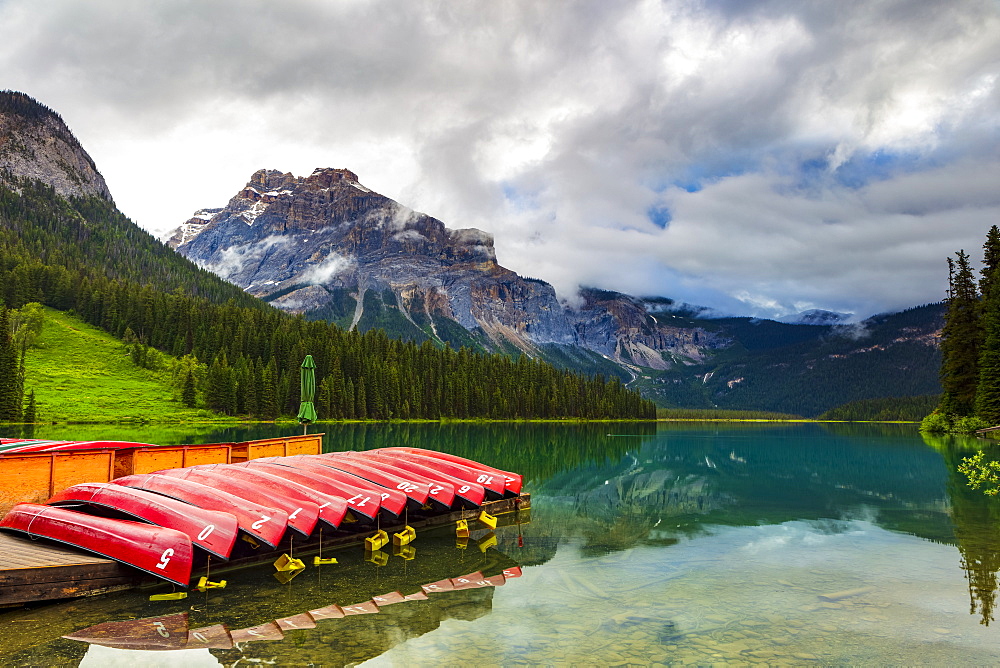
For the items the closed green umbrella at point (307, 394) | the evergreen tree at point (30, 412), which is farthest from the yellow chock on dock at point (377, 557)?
the evergreen tree at point (30, 412)

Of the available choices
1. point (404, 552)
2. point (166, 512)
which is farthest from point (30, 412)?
point (404, 552)

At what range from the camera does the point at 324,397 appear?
126 metres

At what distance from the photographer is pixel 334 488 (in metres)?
21.1

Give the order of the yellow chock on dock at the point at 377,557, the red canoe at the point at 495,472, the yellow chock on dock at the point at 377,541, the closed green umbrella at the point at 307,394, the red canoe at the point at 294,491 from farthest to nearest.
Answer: the closed green umbrella at the point at 307,394 → the red canoe at the point at 495,472 → the yellow chock on dock at the point at 377,541 → the yellow chock on dock at the point at 377,557 → the red canoe at the point at 294,491

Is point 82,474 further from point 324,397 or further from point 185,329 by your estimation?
point 185,329

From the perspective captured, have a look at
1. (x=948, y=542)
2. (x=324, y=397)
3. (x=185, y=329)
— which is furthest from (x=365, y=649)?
(x=185, y=329)

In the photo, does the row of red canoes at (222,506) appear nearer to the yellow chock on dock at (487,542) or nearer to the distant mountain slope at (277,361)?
the yellow chock on dock at (487,542)

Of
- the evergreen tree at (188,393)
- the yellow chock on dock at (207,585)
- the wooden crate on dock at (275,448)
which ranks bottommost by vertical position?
the yellow chock on dock at (207,585)

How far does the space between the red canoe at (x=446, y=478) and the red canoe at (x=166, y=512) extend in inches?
399

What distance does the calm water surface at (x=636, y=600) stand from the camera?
38.7ft

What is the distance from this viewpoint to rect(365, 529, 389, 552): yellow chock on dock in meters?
20.5

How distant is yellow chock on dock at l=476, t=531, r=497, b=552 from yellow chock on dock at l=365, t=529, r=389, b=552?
3369mm

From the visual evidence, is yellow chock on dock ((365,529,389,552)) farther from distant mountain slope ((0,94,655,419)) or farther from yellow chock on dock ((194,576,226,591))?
distant mountain slope ((0,94,655,419))

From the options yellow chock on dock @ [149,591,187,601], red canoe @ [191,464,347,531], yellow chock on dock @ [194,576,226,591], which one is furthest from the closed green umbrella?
yellow chock on dock @ [149,591,187,601]
